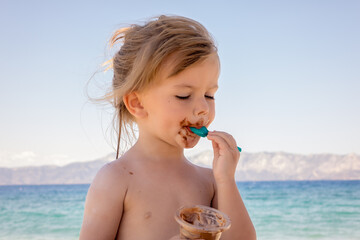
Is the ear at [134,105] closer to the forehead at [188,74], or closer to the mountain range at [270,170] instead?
the forehead at [188,74]

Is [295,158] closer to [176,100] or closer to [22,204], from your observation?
[22,204]

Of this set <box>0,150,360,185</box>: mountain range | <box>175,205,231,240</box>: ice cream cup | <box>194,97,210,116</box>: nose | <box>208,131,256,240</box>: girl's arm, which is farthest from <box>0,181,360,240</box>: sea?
<box>0,150,360,185</box>: mountain range

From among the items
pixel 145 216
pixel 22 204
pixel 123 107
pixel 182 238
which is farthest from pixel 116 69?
pixel 22 204

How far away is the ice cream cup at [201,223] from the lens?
116 centimetres

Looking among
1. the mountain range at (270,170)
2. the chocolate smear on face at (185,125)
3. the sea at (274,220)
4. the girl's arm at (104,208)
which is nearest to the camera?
the girl's arm at (104,208)

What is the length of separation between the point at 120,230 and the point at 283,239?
9477 millimetres

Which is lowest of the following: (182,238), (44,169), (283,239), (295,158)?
(44,169)

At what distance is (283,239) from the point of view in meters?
10.3

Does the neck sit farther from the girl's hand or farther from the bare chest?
the girl's hand

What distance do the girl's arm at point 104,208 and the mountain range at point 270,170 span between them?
162ft

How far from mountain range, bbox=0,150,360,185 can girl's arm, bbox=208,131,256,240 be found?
49350 millimetres

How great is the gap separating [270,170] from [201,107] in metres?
53.2

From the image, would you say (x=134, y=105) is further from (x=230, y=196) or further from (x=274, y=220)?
(x=274, y=220)

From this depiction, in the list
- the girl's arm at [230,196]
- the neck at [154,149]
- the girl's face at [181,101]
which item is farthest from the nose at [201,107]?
the neck at [154,149]
